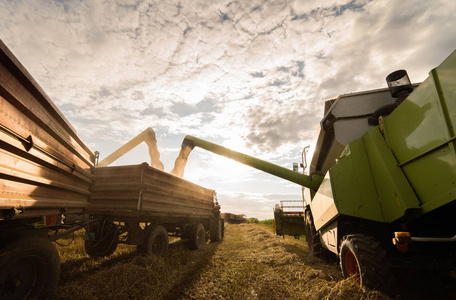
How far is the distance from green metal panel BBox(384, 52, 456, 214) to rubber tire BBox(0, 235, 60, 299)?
184 inches

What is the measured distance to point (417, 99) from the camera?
9.24ft

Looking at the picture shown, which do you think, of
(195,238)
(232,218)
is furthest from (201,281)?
(232,218)

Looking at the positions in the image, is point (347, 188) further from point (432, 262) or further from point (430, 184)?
point (432, 262)

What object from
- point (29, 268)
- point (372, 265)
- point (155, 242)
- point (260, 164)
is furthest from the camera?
point (260, 164)

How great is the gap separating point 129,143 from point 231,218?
31029mm

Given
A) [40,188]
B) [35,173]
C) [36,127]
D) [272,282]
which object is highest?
[36,127]

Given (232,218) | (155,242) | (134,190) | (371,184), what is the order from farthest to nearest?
(232,218)
(155,242)
(134,190)
(371,184)

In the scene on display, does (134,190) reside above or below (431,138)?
below

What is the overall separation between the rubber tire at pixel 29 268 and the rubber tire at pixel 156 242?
263 cm

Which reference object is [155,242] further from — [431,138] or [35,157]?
[431,138]

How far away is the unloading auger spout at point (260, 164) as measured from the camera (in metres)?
5.84

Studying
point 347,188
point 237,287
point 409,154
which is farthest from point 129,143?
point 409,154

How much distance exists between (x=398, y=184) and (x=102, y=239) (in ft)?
20.5

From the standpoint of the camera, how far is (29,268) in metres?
2.79
